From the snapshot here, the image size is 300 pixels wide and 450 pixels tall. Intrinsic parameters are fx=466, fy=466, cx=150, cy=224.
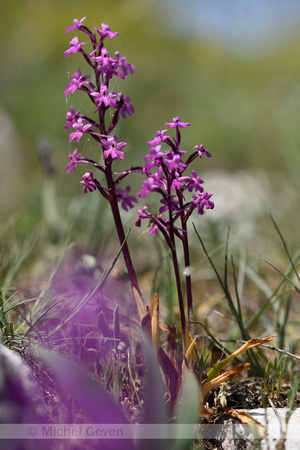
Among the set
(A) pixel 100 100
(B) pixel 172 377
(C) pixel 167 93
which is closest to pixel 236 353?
(B) pixel 172 377

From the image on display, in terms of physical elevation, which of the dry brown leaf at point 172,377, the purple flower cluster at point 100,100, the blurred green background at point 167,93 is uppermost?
the blurred green background at point 167,93

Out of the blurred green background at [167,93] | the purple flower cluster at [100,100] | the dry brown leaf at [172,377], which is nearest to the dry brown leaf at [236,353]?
the dry brown leaf at [172,377]

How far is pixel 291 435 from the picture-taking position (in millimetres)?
1000

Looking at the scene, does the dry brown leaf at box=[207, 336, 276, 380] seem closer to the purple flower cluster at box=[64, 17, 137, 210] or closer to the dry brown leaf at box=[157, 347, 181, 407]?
A: the dry brown leaf at box=[157, 347, 181, 407]

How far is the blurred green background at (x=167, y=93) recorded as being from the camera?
3646 millimetres

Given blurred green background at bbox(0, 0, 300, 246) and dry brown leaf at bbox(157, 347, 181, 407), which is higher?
blurred green background at bbox(0, 0, 300, 246)

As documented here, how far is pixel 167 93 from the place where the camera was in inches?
277

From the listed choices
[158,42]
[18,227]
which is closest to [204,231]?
[18,227]

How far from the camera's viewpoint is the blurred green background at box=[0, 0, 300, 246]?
144 inches

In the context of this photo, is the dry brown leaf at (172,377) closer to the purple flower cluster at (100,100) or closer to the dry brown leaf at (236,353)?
the dry brown leaf at (236,353)

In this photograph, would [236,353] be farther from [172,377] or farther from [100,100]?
[100,100]

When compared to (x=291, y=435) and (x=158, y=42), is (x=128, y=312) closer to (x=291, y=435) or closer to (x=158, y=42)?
(x=291, y=435)

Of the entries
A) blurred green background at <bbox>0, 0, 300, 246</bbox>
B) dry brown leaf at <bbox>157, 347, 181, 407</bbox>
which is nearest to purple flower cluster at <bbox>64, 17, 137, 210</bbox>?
dry brown leaf at <bbox>157, 347, 181, 407</bbox>

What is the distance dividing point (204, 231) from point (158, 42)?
6917 millimetres
